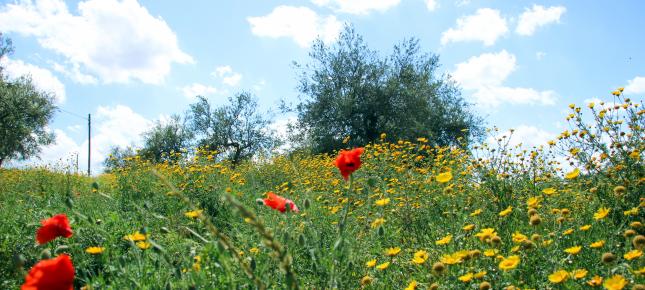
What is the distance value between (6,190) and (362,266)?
749 centimetres

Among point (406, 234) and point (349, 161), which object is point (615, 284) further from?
point (406, 234)

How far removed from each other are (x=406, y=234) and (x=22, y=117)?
2345cm

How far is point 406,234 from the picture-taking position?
11.5 feet

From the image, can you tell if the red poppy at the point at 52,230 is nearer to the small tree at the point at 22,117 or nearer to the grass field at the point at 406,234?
the grass field at the point at 406,234

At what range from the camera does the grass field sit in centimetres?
205

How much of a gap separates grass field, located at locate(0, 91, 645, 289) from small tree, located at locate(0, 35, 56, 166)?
61.1ft

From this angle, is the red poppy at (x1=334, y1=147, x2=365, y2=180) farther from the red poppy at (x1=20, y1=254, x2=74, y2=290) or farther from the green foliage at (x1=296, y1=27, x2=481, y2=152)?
the green foliage at (x1=296, y1=27, x2=481, y2=152)

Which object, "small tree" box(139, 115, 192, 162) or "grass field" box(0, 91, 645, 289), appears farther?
"small tree" box(139, 115, 192, 162)

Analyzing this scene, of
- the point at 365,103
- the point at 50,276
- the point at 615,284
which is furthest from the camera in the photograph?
the point at 365,103

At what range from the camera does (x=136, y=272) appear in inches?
102

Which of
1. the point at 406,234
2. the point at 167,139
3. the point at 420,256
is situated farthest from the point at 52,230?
the point at 167,139

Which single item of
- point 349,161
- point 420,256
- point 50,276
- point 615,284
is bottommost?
point 615,284

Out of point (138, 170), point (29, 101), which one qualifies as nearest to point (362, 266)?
point (138, 170)

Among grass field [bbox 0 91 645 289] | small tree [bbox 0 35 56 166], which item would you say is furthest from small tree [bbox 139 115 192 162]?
grass field [bbox 0 91 645 289]
